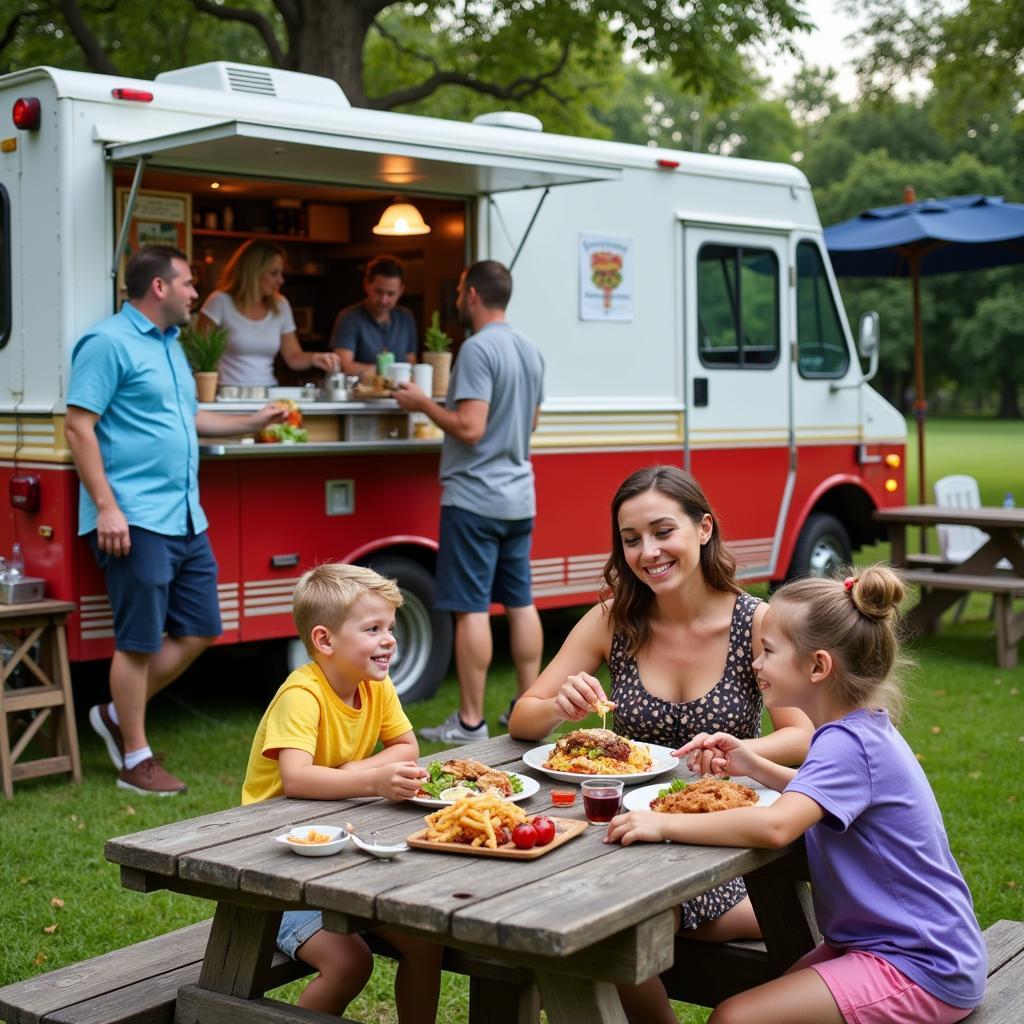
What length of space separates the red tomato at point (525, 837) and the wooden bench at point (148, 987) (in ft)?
1.52

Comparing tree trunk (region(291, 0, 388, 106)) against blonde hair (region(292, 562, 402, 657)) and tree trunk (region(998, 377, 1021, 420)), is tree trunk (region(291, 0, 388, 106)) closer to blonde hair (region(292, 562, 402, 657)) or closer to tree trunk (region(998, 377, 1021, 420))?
blonde hair (region(292, 562, 402, 657))

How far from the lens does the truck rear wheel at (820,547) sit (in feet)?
32.5

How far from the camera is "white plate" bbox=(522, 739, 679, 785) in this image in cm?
322

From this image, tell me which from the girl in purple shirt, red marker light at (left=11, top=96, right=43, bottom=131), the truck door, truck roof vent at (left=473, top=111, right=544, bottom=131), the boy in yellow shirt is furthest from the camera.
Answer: the truck door

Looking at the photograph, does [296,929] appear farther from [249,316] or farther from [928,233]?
[928,233]

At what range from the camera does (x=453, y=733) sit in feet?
23.1

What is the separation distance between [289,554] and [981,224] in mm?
7086

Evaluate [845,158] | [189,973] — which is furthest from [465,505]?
[845,158]

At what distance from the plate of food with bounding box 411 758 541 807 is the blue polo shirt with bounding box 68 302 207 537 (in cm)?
331

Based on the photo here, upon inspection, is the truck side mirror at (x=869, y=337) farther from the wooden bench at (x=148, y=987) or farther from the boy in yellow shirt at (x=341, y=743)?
the wooden bench at (x=148, y=987)

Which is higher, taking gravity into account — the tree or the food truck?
the tree

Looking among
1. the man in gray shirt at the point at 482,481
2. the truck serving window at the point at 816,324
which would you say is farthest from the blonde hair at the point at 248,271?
the truck serving window at the point at 816,324

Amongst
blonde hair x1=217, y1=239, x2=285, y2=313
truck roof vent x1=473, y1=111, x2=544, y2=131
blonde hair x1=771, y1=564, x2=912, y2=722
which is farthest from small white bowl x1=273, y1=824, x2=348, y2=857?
truck roof vent x1=473, y1=111, x2=544, y2=131

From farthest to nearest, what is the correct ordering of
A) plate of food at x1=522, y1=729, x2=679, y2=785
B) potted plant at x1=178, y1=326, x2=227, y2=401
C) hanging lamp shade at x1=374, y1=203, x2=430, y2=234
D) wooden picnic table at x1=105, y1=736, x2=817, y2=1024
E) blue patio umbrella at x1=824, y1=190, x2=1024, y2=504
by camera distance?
1. blue patio umbrella at x1=824, y1=190, x2=1024, y2=504
2. hanging lamp shade at x1=374, y1=203, x2=430, y2=234
3. potted plant at x1=178, y1=326, x2=227, y2=401
4. plate of food at x1=522, y1=729, x2=679, y2=785
5. wooden picnic table at x1=105, y1=736, x2=817, y2=1024
